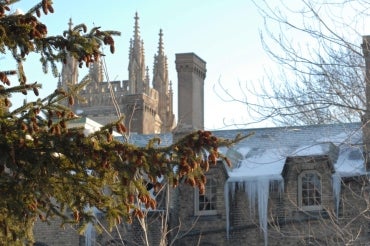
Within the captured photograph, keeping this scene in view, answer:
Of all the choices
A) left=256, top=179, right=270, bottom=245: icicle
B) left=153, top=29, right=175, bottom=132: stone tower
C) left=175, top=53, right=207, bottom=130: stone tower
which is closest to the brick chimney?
left=175, top=53, right=207, bottom=130: stone tower

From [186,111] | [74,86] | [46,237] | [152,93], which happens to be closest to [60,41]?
[74,86]

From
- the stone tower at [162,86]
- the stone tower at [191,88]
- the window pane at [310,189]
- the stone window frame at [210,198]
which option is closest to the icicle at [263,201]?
the window pane at [310,189]

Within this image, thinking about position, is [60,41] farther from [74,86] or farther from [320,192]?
[320,192]

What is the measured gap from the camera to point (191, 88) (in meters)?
38.1

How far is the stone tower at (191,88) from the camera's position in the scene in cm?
3722

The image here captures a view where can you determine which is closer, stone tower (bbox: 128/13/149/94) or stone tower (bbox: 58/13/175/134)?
stone tower (bbox: 58/13/175/134)

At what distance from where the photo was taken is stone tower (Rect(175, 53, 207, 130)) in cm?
3722

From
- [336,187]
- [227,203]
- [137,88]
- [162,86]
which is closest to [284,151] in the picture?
[336,187]

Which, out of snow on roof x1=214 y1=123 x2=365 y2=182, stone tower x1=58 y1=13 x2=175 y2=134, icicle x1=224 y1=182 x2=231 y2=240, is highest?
stone tower x1=58 y1=13 x2=175 y2=134

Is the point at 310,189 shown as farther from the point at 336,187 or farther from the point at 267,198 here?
the point at 267,198

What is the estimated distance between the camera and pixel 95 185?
8.38 metres

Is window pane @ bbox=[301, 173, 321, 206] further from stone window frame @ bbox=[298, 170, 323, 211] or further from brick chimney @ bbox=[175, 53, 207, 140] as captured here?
brick chimney @ bbox=[175, 53, 207, 140]

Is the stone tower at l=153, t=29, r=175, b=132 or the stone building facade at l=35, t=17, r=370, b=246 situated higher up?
the stone tower at l=153, t=29, r=175, b=132

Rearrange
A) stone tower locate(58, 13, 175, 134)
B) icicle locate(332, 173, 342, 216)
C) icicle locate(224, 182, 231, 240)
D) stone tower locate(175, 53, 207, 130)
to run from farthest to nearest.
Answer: stone tower locate(58, 13, 175, 134) < stone tower locate(175, 53, 207, 130) < icicle locate(224, 182, 231, 240) < icicle locate(332, 173, 342, 216)
